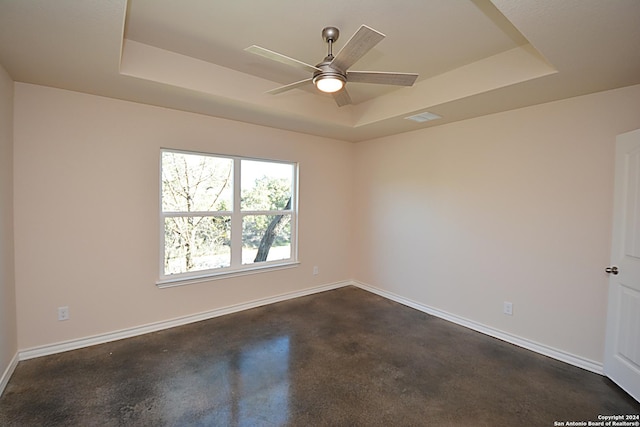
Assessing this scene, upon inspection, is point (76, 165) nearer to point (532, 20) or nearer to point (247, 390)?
point (247, 390)

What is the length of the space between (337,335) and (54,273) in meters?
2.77

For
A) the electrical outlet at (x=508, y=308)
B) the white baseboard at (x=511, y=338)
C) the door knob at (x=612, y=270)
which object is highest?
the door knob at (x=612, y=270)

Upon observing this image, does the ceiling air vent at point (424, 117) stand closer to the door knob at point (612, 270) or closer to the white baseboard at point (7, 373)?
the door knob at point (612, 270)

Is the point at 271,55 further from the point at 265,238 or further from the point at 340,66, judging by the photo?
the point at 265,238

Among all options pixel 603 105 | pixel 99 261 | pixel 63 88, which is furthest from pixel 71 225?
pixel 603 105

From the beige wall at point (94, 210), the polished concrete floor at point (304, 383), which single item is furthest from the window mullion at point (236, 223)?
the polished concrete floor at point (304, 383)

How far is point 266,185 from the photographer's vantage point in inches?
160

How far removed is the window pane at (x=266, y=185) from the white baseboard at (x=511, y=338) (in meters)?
2.15

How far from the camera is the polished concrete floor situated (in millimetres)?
1971

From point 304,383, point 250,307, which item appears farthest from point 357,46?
point 250,307

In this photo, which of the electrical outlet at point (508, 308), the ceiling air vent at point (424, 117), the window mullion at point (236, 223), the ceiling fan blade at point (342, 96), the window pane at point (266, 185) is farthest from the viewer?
the window pane at point (266, 185)

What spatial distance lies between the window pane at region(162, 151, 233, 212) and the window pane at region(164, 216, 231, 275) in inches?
6.2

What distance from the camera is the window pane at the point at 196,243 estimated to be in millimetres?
3326

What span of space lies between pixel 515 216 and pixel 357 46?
246 centimetres
